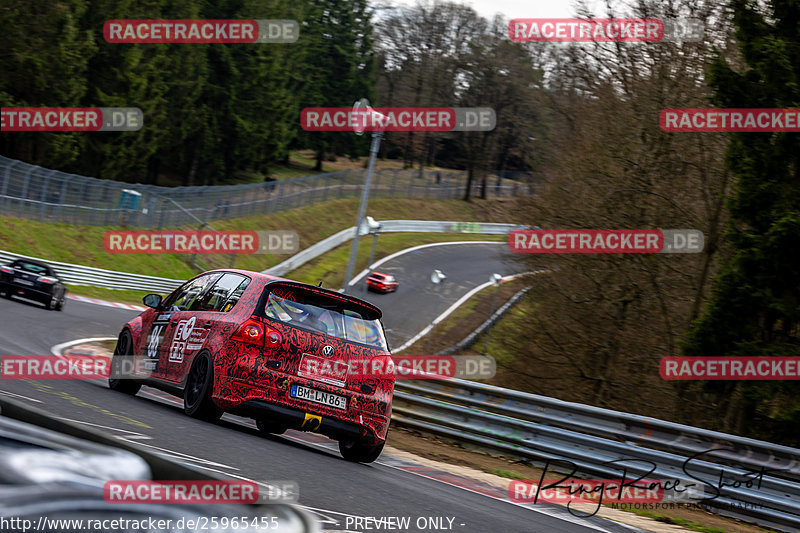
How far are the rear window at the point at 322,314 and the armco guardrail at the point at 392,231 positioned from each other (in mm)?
36315

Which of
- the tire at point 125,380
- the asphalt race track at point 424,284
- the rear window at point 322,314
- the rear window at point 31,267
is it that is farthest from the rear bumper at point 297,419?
the asphalt race track at point 424,284

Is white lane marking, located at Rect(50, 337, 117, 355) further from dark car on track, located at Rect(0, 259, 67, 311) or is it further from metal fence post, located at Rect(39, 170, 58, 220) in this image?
metal fence post, located at Rect(39, 170, 58, 220)

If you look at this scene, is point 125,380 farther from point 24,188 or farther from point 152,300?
point 24,188

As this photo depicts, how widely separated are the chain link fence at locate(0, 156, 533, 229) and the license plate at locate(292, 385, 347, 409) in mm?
17436

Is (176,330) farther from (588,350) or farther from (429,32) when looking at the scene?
(429,32)

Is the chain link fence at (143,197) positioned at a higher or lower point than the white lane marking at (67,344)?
higher

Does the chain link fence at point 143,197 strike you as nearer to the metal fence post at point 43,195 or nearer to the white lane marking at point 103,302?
the metal fence post at point 43,195

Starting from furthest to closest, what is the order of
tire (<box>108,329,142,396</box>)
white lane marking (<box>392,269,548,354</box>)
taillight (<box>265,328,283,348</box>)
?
1. white lane marking (<box>392,269,548,354</box>)
2. tire (<box>108,329,142,396</box>)
3. taillight (<box>265,328,283,348</box>)

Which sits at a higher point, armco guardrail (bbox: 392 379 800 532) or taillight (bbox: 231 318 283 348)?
taillight (bbox: 231 318 283 348)

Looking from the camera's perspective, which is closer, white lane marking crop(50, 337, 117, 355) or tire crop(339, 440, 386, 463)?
tire crop(339, 440, 386, 463)

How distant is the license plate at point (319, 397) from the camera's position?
870 cm

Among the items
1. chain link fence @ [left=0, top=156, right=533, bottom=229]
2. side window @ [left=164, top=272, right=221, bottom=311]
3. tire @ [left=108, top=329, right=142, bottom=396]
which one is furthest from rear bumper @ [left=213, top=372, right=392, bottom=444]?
chain link fence @ [left=0, top=156, right=533, bottom=229]

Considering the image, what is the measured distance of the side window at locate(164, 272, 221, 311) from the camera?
1007cm

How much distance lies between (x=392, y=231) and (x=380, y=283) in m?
15.0
